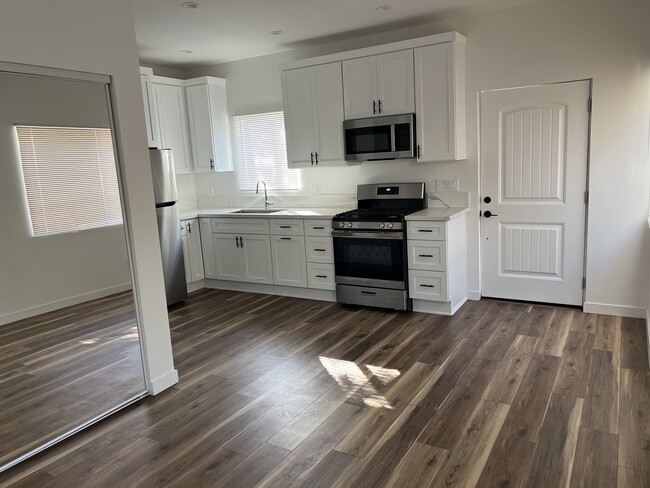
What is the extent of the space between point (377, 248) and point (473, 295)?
110cm

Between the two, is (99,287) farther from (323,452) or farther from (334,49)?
(334,49)

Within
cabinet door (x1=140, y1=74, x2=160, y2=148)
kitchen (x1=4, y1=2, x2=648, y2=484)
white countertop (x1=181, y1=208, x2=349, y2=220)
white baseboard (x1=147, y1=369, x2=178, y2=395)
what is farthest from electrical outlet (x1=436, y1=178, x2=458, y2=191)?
cabinet door (x1=140, y1=74, x2=160, y2=148)

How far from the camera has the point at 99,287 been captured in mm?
3006

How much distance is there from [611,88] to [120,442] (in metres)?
4.28

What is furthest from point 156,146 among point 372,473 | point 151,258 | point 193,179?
point 372,473

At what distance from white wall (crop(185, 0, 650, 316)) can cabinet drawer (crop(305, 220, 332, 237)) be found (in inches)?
51.8

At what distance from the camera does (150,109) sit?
532cm

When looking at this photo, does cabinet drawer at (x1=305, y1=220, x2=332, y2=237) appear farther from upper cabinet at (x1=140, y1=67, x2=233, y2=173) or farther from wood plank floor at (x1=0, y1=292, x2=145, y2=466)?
wood plank floor at (x1=0, y1=292, x2=145, y2=466)

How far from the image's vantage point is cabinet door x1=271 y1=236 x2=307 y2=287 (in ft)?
16.6

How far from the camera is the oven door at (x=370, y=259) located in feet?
14.6

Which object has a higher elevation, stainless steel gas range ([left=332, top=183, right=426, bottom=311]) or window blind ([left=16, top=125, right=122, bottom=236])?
window blind ([left=16, top=125, right=122, bottom=236])

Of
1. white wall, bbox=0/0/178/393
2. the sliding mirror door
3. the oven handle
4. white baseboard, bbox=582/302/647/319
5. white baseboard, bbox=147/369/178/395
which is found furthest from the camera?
the oven handle

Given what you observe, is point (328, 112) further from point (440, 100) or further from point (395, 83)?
point (440, 100)

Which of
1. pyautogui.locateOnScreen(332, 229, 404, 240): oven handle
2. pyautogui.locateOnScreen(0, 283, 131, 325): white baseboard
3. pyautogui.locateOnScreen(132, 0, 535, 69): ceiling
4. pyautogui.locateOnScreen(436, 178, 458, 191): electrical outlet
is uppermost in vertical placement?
pyautogui.locateOnScreen(132, 0, 535, 69): ceiling
